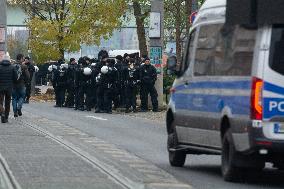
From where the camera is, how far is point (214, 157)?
20.5 metres

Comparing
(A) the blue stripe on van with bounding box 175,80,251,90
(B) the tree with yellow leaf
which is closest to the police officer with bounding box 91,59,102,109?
(B) the tree with yellow leaf

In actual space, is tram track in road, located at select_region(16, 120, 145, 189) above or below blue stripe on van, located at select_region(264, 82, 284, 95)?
below

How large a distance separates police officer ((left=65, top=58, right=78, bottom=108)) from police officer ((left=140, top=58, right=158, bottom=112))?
12.7ft

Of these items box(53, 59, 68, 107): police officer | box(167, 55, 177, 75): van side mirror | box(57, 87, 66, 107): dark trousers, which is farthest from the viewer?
box(57, 87, 66, 107): dark trousers

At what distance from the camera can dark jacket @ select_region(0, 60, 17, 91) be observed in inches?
1159

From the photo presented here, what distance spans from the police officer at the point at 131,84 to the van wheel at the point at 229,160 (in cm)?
2100

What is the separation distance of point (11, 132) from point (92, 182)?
11.1m

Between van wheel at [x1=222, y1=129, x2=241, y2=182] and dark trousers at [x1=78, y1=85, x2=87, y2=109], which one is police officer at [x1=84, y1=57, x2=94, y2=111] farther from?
van wheel at [x1=222, y1=129, x2=241, y2=182]

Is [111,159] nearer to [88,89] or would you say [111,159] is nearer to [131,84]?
[131,84]

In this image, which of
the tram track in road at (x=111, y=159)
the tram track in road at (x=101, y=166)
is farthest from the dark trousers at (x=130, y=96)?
the tram track in road at (x=101, y=166)

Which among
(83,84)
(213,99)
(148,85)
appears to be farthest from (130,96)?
(213,99)

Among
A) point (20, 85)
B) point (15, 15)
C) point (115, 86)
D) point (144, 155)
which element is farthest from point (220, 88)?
point (15, 15)

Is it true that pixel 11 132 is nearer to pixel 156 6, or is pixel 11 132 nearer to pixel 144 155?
pixel 144 155

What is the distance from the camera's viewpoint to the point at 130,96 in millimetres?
37344
